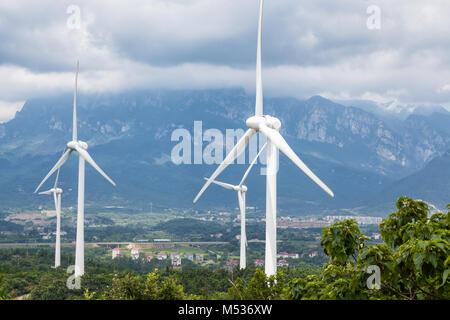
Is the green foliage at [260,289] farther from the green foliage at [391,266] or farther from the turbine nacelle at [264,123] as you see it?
the turbine nacelle at [264,123]

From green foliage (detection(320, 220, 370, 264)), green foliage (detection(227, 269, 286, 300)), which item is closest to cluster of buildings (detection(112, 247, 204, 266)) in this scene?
green foliage (detection(227, 269, 286, 300))

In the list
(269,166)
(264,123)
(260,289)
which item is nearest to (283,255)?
(264,123)

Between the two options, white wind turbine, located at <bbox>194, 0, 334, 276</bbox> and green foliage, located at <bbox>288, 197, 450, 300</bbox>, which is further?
white wind turbine, located at <bbox>194, 0, 334, 276</bbox>

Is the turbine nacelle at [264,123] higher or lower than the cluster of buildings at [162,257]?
higher

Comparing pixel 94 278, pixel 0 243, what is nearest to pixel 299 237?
pixel 0 243

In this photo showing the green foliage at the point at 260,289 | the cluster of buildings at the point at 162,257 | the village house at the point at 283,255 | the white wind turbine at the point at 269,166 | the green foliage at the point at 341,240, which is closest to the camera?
the green foliage at the point at 341,240

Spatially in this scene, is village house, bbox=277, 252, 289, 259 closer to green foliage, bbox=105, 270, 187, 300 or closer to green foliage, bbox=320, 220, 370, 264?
green foliage, bbox=105, 270, 187, 300

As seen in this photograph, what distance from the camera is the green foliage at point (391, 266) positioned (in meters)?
10.3

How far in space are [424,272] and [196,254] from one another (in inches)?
5942

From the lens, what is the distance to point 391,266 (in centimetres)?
1105

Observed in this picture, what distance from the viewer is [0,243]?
6580 inches

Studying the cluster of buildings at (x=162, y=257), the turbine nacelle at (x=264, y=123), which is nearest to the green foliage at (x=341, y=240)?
the turbine nacelle at (x=264, y=123)

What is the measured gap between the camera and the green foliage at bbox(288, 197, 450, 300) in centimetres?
1030
